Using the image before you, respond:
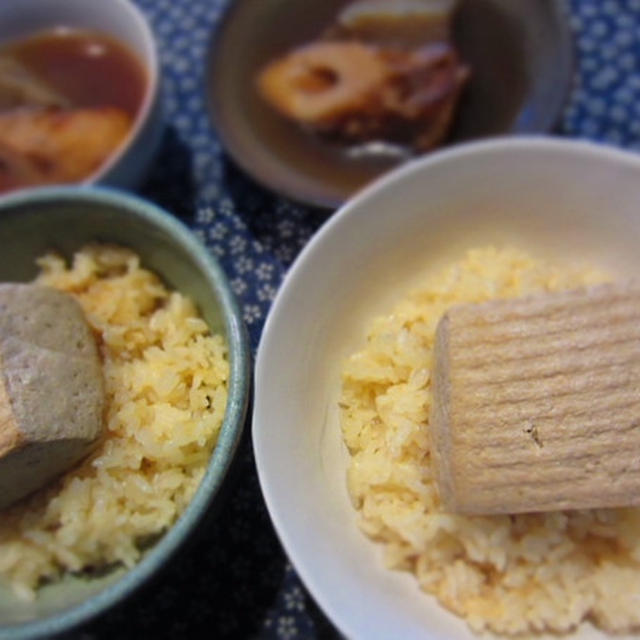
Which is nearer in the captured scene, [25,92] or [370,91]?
[370,91]

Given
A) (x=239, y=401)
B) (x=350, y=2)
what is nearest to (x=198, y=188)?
(x=350, y=2)

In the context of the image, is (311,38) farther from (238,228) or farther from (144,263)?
(144,263)

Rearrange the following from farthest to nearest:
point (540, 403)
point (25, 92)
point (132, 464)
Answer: point (25, 92) → point (132, 464) → point (540, 403)

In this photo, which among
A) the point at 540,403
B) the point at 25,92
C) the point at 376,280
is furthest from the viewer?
the point at 25,92

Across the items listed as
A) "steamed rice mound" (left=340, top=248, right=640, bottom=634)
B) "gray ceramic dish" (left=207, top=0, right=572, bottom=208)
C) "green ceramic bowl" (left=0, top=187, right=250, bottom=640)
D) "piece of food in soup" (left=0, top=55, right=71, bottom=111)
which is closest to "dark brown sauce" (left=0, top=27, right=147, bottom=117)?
"piece of food in soup" (left=0, top=55, right=71, bottom=111)

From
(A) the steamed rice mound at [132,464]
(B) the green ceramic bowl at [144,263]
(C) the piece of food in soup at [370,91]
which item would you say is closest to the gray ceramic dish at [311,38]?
(C) the piece of food in soup at [370,91]

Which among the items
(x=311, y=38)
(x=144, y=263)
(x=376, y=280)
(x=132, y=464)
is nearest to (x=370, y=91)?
(x=311, y=38)

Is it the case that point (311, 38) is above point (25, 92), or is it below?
above
